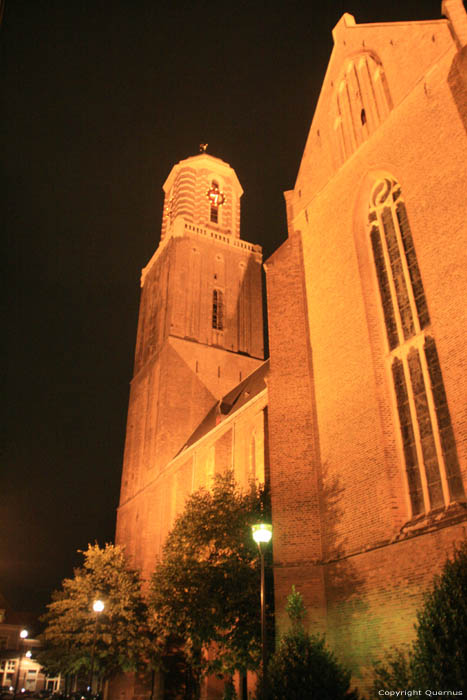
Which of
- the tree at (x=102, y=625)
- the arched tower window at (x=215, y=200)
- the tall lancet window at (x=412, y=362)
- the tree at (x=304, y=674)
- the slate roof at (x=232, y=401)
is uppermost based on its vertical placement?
the arched tower window at (x=215, y=200)

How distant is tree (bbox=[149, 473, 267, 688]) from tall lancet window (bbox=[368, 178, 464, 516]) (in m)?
6.44

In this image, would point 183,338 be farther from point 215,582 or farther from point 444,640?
point 444,640

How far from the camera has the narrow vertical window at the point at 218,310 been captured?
136 ft

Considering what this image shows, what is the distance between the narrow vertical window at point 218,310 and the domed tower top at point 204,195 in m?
5.98

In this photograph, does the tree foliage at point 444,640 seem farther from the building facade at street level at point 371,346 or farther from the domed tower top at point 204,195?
the domed tower top at point 204,195

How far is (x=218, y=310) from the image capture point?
42.2 meters

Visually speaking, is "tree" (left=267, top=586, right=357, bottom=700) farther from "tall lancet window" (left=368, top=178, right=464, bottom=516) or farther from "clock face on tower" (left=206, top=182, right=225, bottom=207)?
"clock face on tower" (left=206, top=182, right=225, bottom=207)

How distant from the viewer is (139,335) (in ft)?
148

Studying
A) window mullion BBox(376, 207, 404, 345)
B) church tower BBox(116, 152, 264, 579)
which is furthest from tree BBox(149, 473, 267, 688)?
church tower BBox(116, 152, 264, 579)

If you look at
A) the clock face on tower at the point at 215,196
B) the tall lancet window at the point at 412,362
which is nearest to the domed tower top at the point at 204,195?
the clock face on tower at the point at 215,196

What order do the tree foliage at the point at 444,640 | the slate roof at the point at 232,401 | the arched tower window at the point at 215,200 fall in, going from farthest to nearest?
the arched tower window at the point at 215,200
the slate roof at the point at 232,401
the tree foliage at the point at 444,640

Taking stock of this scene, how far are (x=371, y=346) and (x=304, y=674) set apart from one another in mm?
8608

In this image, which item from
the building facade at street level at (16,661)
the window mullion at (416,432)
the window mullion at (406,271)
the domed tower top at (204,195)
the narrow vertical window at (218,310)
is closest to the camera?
the window mullion at (416,432)

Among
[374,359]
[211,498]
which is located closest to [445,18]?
[374,359]
